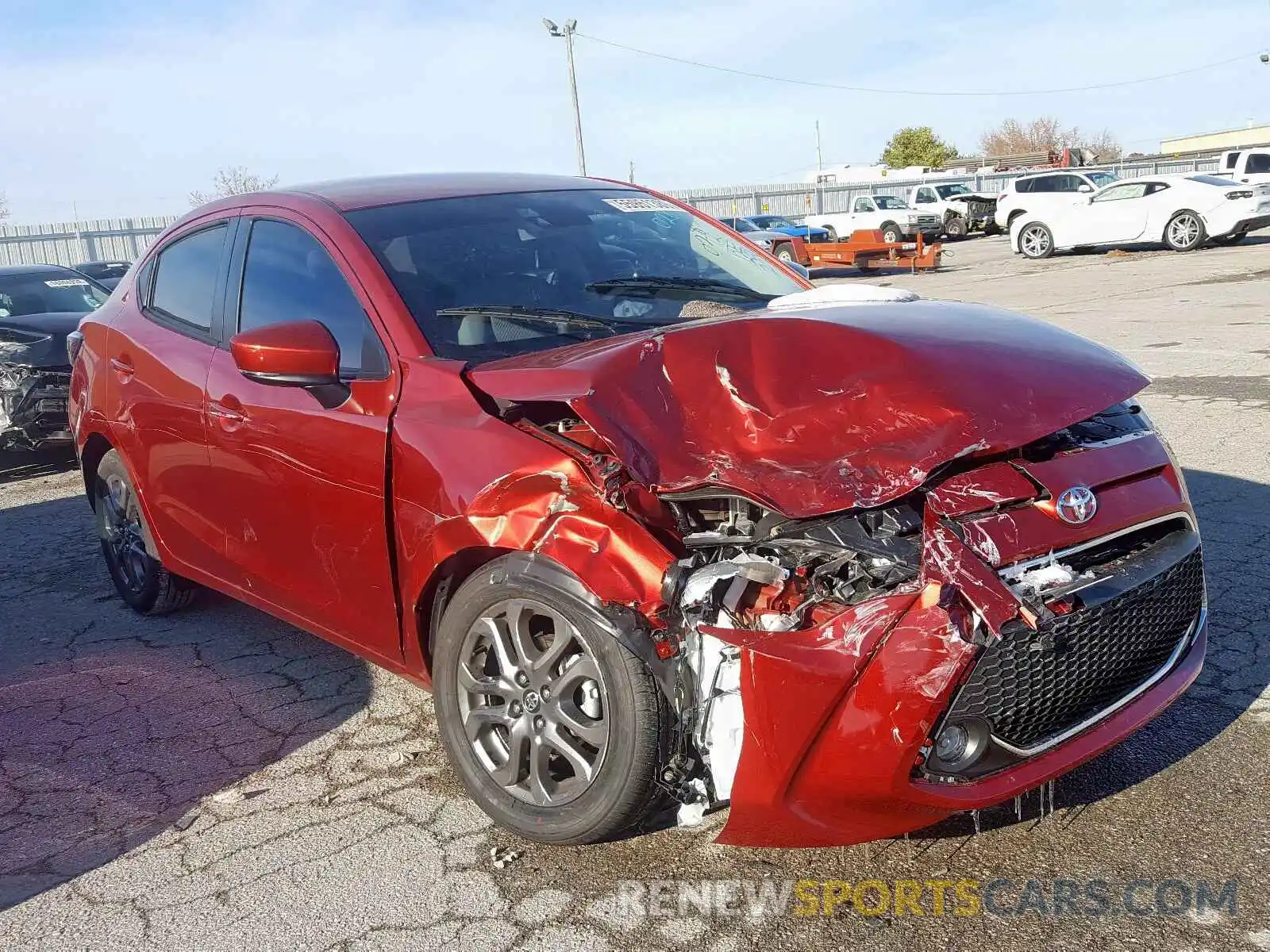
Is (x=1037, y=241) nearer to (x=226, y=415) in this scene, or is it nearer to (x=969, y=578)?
(x=226, y=415)

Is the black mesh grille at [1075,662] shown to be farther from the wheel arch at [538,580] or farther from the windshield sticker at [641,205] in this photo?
the windshield sticker at [641,205]

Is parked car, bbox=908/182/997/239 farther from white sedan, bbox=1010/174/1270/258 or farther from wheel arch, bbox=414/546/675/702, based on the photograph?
wheel arch, bbox=414/546/675/702

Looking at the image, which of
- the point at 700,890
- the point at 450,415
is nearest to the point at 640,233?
the point at 450,415

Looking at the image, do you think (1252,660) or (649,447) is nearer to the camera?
(649,447)

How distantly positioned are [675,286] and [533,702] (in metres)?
1.65

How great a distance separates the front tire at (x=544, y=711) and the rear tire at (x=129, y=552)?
7.69 feet

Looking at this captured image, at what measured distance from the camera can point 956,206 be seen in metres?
34.2

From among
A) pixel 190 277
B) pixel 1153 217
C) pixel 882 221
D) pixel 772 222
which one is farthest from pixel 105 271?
pixel 882 221

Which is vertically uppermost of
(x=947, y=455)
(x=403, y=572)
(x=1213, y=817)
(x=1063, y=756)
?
(x=947, y=455)

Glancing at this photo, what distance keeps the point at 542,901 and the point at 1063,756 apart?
1.25 meters

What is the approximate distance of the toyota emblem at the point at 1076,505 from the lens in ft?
8.43

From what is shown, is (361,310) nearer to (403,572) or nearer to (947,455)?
(403,572)

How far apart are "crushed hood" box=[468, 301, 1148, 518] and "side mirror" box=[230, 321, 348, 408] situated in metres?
0.53

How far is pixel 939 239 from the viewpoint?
32.3 metres
